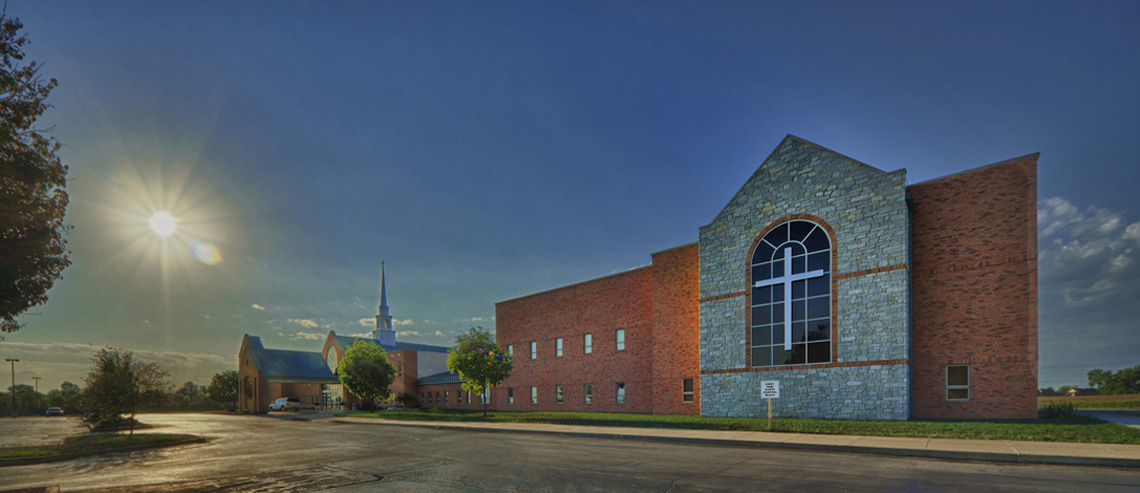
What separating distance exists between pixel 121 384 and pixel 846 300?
31.4 meters

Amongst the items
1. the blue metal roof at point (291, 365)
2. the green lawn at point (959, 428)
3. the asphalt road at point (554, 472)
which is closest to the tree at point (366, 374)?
the blue metal roof at point (291, 365)

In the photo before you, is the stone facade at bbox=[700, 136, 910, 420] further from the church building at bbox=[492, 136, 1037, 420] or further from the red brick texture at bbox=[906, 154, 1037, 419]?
the red brick texture at bbox=[906, 154, 1037, 419]

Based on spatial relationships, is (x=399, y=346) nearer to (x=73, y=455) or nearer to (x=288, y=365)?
(x=288, y=365)

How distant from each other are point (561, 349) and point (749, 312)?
52.2ft

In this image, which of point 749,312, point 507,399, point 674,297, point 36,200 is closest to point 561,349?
point 507,399

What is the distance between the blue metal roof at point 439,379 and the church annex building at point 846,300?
21.3m

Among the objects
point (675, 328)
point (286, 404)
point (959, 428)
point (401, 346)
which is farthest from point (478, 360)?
point (401, 346)

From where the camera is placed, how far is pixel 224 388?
260 feet

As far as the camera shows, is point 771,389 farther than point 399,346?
No

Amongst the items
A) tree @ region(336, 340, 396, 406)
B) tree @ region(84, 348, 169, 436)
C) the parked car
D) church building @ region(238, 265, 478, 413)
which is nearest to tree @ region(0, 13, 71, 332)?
tree @ region(84, 348, 169, 436)

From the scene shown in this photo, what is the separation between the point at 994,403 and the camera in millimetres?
19750

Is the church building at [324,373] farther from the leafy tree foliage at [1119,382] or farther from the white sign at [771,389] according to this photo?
the leafy tree foliage at [1119,382]

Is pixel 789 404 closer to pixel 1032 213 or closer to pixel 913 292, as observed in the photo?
pixel 913 292

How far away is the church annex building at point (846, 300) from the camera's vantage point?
65.8 ft
